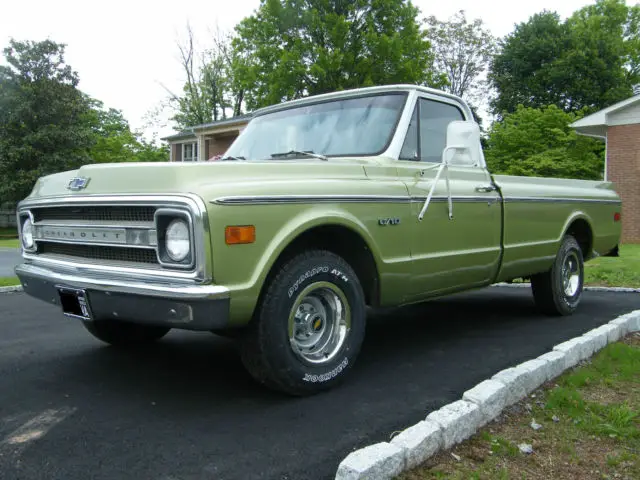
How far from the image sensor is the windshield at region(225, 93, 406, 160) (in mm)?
4273

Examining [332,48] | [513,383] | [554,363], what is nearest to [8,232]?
[332,48]

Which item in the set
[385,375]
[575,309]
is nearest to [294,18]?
[575,309]

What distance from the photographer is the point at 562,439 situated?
9.43ft

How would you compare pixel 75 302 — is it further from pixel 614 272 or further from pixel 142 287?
pixel 614 272

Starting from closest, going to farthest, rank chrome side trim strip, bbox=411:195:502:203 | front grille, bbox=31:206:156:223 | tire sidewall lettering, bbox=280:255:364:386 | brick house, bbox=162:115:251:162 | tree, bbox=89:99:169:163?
front grille, bbox=31:206:156:223 < tire sidewall lettering, bbox=280:255:364:386 < chrome side trim strip, bbox=411:195:502:203 < brick house, bbox=162:115:251:162 < tree, bbox=89:99:169:163

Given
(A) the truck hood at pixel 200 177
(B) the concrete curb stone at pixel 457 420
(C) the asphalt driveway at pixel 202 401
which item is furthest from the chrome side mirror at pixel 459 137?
(B) the concrete curb stone at pixel 457 420

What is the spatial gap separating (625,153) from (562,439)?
1758 cm

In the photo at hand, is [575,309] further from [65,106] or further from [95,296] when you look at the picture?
[65,106]

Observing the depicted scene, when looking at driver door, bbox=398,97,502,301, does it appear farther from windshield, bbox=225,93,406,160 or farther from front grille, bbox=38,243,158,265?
front grille, bbox=38,243,158,265

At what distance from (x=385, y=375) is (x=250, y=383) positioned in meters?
0.92

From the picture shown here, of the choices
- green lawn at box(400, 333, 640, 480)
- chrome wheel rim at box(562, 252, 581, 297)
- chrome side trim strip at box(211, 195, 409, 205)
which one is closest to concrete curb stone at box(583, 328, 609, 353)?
green lawn at box(400, 333, 640, 480)

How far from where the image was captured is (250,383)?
3.63 m

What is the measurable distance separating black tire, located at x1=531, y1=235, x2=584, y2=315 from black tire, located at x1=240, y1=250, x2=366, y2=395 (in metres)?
3.08

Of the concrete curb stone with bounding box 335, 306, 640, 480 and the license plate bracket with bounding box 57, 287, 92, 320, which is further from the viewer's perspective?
the license plate bracket with bounding box 57, 287, 92, 320
